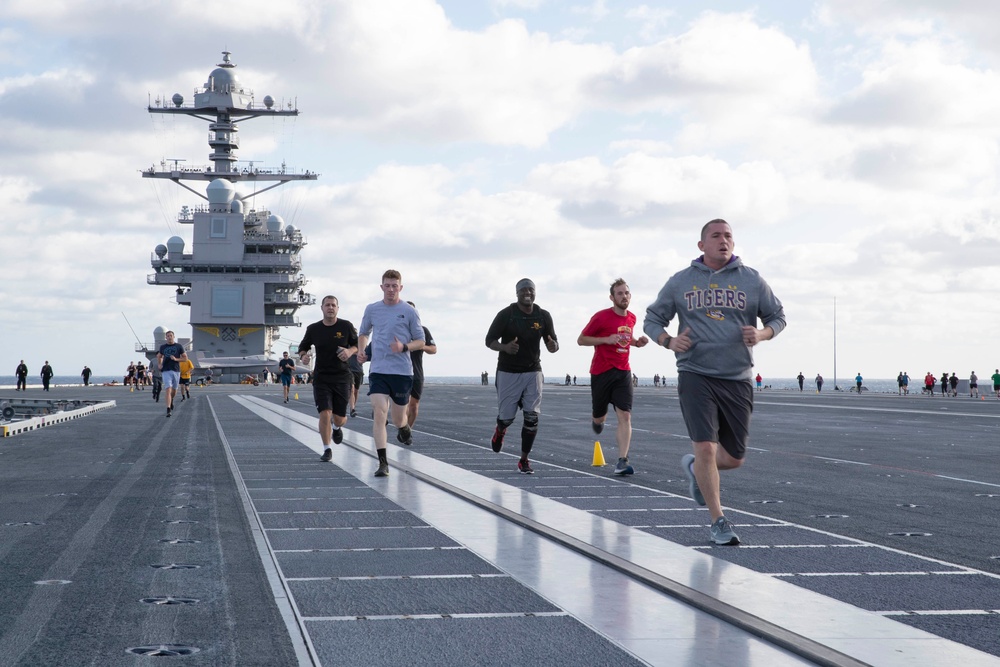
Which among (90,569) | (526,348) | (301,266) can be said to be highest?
(301,266)

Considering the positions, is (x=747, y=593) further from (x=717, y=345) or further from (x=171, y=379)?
(x=171, y=379)

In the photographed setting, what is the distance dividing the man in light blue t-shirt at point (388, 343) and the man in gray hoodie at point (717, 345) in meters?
4.62

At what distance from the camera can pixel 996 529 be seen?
7.38 metres

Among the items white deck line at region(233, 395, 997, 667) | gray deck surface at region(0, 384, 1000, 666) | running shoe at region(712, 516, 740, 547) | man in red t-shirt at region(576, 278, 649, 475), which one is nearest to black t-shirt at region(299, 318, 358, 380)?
gray deck surface at region(0, 384, 1000, 666)

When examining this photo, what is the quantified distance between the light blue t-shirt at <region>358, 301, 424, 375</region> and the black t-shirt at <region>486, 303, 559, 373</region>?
96 cm

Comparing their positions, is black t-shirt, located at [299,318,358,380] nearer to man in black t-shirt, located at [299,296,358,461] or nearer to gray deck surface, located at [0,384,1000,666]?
man in black t-shirt, located at [299,296,358,461]

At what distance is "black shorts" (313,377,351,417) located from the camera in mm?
13273

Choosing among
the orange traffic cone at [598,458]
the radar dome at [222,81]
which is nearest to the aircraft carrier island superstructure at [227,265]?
the radar dome at [222,81]

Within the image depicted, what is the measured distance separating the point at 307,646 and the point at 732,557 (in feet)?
9.62

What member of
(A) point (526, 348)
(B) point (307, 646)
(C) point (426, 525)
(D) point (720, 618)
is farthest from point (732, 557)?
(A) point (526, 348)

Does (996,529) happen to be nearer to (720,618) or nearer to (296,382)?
(720,618)

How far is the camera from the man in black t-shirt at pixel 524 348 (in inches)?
460

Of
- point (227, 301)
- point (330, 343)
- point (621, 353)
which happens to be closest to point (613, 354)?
point (621, 353)

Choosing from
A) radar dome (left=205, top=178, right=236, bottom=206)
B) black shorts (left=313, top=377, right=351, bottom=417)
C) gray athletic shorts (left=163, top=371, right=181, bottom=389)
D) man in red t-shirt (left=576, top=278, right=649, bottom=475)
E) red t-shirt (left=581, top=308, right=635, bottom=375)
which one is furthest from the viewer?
radar dome (left=205, top=178, right=236, bottom=206)
